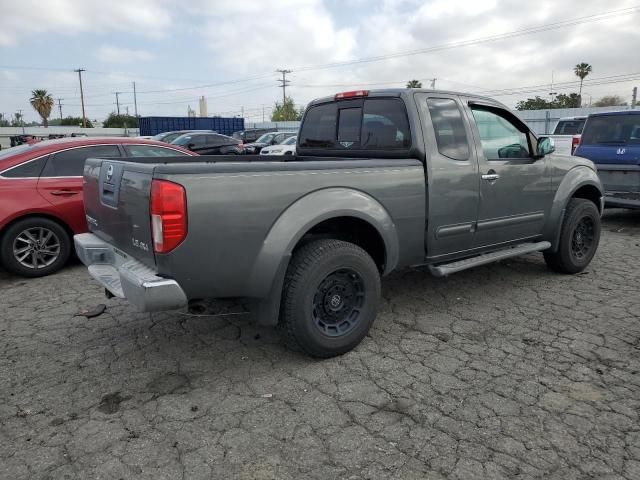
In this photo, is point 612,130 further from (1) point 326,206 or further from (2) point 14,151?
(2) point 14,151

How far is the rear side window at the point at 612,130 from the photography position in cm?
771

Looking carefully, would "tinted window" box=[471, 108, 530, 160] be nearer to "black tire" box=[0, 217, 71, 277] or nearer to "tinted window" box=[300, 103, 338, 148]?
"tinted window" box=[300, 103, 338, 148]

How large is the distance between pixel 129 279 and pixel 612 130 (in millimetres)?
7985

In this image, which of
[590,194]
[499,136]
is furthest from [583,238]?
[499,136]

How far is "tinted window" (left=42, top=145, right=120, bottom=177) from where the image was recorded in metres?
5.75

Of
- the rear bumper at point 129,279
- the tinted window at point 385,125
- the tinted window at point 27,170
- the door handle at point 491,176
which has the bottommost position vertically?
the rear bumper at point 129,279

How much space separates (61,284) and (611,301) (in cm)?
558

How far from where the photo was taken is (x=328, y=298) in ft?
11.3

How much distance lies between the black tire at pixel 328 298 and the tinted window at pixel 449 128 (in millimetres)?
1237

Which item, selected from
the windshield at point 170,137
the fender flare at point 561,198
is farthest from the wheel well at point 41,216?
the windshield at point 170,137

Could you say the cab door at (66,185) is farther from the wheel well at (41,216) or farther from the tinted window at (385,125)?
the tinted window at (385,125)

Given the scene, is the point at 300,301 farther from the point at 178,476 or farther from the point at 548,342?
the point at 548,342

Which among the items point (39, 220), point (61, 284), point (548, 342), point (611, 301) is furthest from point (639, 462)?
point (39, 220)

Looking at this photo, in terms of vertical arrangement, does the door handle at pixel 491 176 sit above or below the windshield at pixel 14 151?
below
